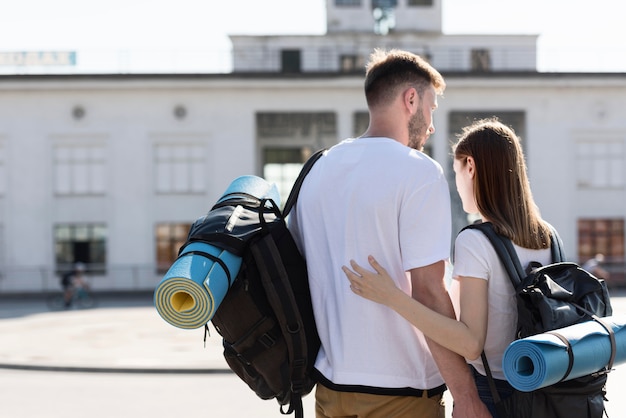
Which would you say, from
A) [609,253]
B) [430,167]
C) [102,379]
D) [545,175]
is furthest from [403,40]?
[430,167]

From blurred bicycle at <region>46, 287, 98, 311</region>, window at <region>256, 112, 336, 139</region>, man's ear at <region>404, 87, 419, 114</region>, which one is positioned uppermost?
window at <region>256, 112, 336, 139</region>

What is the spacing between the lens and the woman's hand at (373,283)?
2678 millimetres

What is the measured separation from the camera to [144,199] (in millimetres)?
38625

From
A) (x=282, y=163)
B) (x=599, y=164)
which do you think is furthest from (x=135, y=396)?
(x=599, y=164)

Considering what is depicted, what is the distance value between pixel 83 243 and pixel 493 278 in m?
37.9

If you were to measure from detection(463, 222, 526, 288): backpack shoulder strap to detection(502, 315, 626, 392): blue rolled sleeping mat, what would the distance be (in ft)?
0.95

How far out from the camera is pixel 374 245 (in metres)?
2.75

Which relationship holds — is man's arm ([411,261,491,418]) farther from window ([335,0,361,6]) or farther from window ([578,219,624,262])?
window ([335,0,361,6])

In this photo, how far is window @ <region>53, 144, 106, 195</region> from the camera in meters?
38.8

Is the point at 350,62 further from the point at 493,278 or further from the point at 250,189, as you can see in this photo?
the point at 493,278

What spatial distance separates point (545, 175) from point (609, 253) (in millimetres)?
4909

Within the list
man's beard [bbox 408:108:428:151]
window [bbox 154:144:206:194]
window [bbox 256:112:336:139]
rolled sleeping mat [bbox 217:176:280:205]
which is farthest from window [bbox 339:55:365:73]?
man's beard [bbox 408:108:428:151]

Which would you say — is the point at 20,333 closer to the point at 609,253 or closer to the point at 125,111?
the point at 125,111

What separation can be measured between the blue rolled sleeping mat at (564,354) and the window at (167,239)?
121 feet
